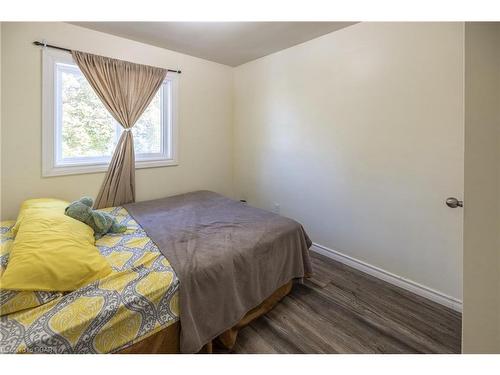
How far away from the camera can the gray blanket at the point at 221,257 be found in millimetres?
1338

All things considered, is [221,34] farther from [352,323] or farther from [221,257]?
[352,323]

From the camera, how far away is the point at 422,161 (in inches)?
75.3

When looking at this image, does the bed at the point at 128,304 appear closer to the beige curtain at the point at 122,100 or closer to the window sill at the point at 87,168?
the window sill at the point at 87,168

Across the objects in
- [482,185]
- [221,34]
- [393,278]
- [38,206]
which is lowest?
[393,278]

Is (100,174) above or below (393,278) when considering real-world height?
above

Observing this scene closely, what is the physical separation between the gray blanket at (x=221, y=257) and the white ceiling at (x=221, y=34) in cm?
171

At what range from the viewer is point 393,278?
216 centimetres

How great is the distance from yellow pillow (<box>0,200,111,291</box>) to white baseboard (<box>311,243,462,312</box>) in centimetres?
212

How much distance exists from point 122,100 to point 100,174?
80 cm

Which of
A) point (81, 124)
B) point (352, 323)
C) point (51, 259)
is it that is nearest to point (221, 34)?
point (81, 124)

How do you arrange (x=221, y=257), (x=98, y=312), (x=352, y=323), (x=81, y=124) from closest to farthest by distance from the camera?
(x=98, y=312) → (x=221, y=257) → (x=352, y=323) → (x=81, y=124)

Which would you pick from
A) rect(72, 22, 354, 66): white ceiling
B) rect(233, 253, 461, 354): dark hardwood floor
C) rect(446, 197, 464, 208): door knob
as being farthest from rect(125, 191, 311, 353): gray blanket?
rect(72, 22, 354, 66): white ceiling
